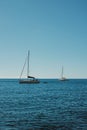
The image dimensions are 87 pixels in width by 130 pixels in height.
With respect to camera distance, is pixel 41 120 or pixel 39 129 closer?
pixel 39 129

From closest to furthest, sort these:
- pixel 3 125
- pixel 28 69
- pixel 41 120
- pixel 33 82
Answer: pixel 3 125 → pixel 41 120 → pixel 28 69 → pixel 33 82

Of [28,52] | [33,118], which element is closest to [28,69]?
[28,52]

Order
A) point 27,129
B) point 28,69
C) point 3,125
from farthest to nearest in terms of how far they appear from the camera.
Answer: point 28,69, point 3,125, point 27,129

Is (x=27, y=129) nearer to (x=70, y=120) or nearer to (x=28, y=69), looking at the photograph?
(x=70, y=120)

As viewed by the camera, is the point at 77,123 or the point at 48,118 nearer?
the point at 77,123

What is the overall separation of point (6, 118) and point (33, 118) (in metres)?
3.50

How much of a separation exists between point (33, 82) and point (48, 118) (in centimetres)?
12621

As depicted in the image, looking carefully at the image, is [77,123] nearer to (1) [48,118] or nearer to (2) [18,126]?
(1) [48,118]

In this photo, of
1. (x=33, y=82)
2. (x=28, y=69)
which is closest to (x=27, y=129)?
(x=28, y=69)

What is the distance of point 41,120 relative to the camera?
121 ft

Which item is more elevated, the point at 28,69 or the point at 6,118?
the point at 28,69

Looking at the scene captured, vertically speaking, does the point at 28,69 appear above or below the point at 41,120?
above

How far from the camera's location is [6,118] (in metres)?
38.3

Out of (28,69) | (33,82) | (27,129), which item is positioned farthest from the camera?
(33,82)
